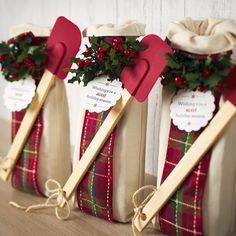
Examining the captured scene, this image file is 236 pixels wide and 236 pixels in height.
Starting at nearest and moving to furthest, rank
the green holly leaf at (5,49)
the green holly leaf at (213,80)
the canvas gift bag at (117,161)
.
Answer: the green holly leaf at (213,80) < the canvas gift bag at (117,161) < the green holly leaf at (5,49)

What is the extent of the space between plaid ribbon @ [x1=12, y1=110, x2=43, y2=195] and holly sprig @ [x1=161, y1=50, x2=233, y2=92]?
299 mm

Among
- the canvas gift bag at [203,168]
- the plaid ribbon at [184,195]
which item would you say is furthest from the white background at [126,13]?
the plaid ribbon at [184,195]

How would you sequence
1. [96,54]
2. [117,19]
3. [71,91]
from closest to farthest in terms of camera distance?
[96,54] → [117,19] → [71,91]

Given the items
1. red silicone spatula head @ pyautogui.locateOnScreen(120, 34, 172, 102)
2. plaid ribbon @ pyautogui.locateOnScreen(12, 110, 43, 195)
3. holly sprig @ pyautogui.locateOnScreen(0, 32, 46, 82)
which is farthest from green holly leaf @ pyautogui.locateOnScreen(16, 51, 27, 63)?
red silicone spatula head @ pyautogui.locateOnScreen(120, 34, 172, 102)

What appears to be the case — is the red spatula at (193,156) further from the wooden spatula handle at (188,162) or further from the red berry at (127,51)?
the red berry at (127,51)

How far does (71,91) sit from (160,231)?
1.63 feet

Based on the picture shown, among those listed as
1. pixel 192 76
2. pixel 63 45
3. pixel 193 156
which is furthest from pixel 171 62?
pixel 63 45

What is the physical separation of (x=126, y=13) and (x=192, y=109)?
0.33 meters

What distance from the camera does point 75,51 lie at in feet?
2.32

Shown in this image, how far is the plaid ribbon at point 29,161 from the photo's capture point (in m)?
0.73

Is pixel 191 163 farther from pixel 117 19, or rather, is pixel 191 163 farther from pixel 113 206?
pixel 117 19

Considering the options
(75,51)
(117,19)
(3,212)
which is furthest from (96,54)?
(3,212)

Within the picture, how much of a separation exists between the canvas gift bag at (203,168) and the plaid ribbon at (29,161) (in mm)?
272

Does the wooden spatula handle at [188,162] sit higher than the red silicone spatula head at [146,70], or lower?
lower
